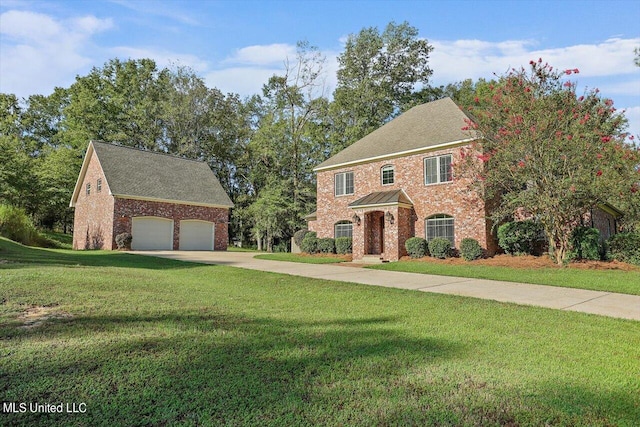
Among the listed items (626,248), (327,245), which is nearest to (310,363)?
(626,248)

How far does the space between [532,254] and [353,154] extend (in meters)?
10.4

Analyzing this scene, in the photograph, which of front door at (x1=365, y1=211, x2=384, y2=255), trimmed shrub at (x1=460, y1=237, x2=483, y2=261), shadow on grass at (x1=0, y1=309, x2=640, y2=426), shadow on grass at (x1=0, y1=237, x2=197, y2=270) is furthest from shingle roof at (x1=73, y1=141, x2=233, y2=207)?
shadow on grass at (x1=0, y1=309, x2=640, y2=426)

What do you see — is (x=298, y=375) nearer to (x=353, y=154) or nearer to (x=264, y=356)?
(x=264, y=356)

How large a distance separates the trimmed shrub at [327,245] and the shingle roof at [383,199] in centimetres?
258

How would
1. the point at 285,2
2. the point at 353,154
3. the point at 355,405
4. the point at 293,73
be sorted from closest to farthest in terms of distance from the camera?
1. the point at 355,405
2. the point at 285,2
3. the point at 353,154
4. the point at 293,73

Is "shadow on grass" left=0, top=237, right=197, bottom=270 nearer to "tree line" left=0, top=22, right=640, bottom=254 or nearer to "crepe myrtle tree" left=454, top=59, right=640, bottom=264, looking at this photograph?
"crepe myrtle tree" left=454, top=59, right=640, bottom=264

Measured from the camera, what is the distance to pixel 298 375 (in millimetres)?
2994

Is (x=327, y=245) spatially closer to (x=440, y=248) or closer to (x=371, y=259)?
(x=371, y=259)

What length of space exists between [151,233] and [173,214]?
1857 mm

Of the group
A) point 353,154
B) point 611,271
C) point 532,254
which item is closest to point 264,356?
point 611,271

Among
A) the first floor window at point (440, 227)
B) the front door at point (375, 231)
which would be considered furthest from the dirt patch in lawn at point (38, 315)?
the first floor window at point (440, 227)

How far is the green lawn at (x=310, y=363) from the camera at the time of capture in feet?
7.94

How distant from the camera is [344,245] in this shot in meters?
19.7

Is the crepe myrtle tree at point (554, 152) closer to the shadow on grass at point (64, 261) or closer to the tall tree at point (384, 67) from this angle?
the shadow on grass at point (64, 261)
